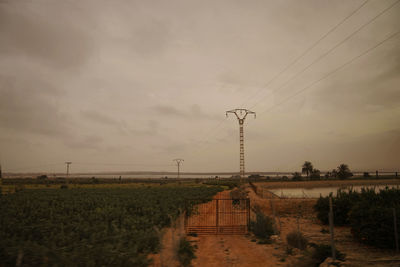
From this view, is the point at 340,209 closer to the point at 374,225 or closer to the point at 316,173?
the point at 374,225

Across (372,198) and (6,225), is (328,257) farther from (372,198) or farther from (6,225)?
(6,225)

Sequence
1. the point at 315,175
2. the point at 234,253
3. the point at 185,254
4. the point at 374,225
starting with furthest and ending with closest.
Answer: the point at 315,175 → the point at 234,253 → the point at 374,225 → the point at 185,254

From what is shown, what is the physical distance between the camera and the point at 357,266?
25.9 feet

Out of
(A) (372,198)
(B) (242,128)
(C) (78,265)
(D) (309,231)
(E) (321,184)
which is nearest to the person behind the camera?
(C) (78,265)

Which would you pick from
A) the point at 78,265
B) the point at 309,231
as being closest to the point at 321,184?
the point at 309,231

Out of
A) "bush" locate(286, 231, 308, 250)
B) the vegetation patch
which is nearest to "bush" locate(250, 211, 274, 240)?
the vegetation patch

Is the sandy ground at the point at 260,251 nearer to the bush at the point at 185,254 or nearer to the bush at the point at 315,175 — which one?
the bush at the point at 185,254

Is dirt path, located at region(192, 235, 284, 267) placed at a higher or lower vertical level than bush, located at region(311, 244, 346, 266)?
lower

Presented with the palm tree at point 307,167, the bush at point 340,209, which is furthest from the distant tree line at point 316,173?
the bush at point 340,209

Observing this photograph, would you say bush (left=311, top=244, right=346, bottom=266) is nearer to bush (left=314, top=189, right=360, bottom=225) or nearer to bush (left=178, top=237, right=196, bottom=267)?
bush (left=178, top=237, right=196, bottom=267)

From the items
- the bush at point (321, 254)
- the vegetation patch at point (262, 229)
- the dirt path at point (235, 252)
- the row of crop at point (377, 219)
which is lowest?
the dirt path at point (235, 252)

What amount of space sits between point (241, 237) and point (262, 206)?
12.2 m

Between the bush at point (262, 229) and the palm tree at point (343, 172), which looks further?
the palm tree at point (343, 172)

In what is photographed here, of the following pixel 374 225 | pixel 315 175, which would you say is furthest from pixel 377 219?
pixel 315 175
